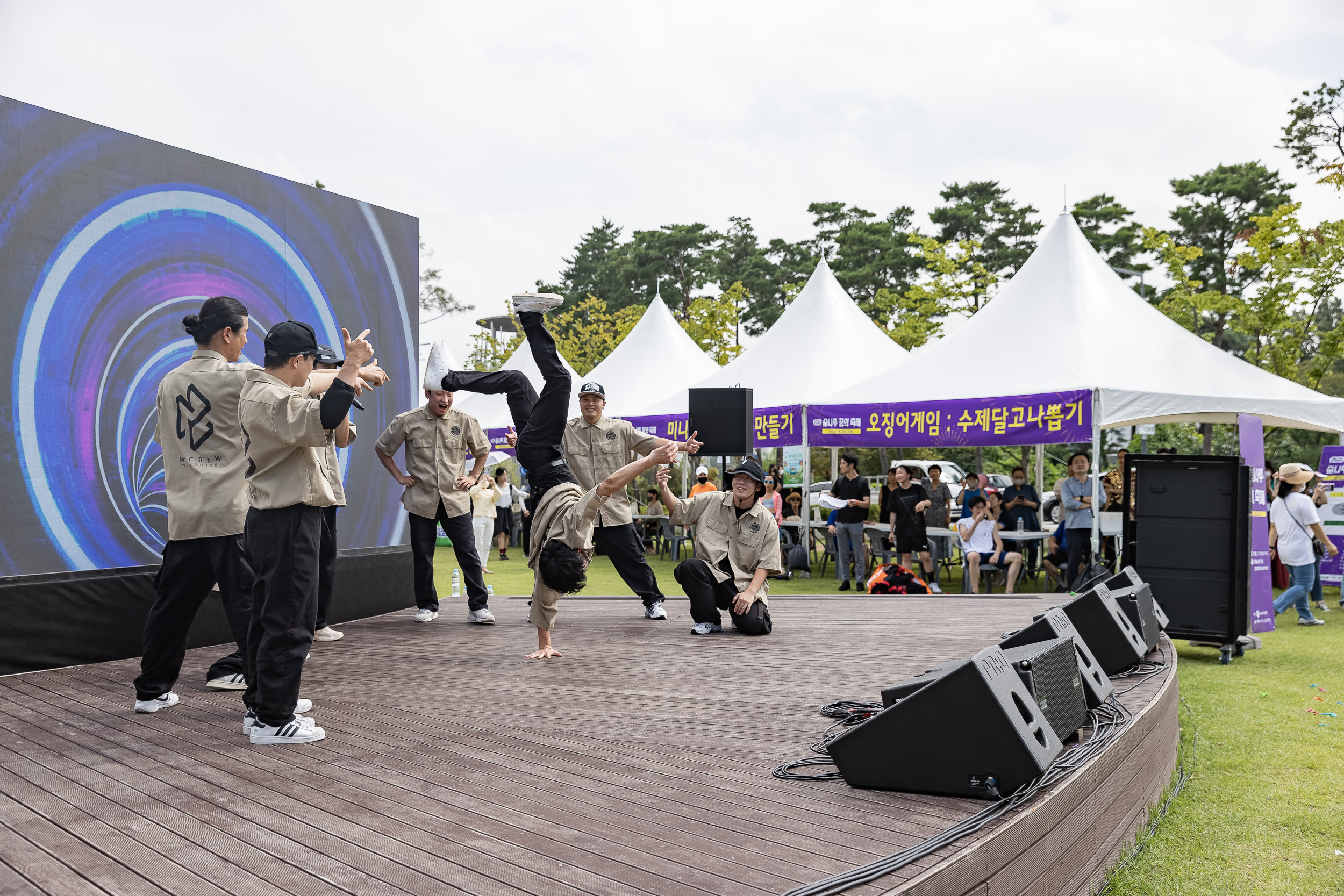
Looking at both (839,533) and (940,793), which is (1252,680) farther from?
(839,533)

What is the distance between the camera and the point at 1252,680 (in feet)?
18.6

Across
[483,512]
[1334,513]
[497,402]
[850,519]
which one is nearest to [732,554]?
[850,519]

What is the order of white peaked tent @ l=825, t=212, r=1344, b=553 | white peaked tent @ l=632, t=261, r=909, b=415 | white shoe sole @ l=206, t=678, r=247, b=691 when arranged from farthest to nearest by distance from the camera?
white peaked tent @ l=632, t=261, r=909, b=415 → white peaked tent @ l=825, t=212, r=1344, b=553 → white shoe sole @ l=206, t=678, r=247, b=691

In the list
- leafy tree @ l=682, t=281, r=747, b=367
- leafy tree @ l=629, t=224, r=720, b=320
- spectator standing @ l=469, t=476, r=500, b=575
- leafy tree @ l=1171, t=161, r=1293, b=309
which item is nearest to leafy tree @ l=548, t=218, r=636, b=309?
leafy tree @ l=629, t=224, r=720, b=320

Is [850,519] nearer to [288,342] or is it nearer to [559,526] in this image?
[559,526]

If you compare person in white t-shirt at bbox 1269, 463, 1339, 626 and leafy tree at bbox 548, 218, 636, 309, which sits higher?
leafy tree at bbox 548, 218, 636, 309

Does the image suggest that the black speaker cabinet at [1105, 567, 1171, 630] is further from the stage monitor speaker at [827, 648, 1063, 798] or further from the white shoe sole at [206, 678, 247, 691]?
the white shoe sole at [206, 678, 247, 691]

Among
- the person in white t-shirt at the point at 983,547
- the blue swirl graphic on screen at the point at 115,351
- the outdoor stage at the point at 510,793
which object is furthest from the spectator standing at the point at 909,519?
the blue swirl graphic on screen at the point at 115,351

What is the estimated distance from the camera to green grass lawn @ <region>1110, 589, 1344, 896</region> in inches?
114

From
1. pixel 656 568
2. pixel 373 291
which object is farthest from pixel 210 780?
pixel 656 568

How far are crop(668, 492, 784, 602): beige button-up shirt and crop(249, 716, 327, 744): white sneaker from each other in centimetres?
284

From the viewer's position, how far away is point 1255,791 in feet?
12.1

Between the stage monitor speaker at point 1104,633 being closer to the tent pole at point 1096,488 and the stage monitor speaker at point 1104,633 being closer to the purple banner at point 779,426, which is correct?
the tent pole at point 1096,488

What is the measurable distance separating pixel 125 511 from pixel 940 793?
466 centimetres
